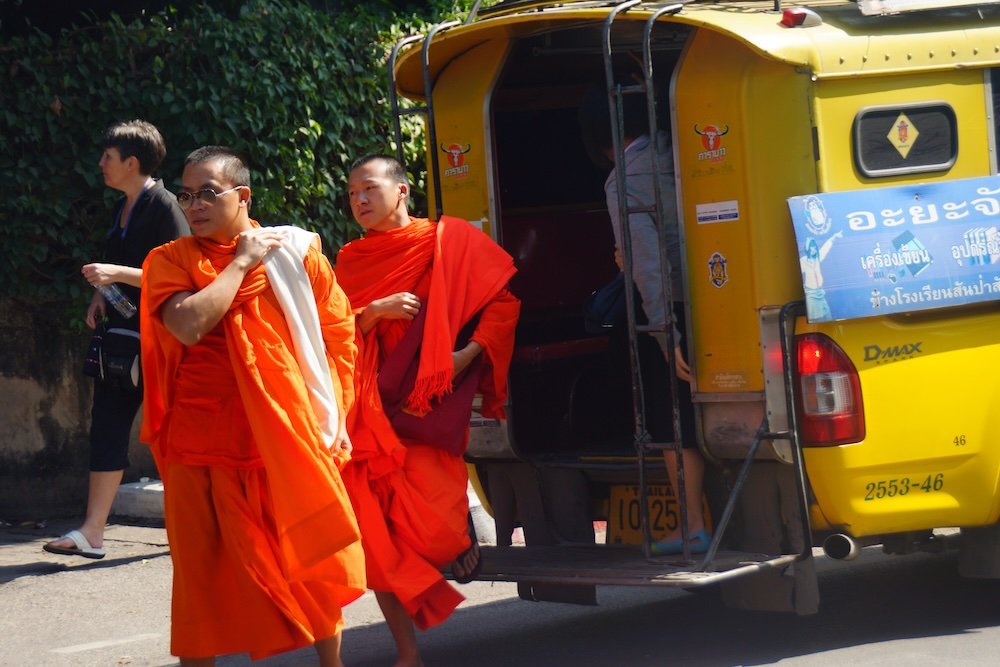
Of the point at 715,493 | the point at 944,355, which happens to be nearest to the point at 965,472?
the point at 944,355

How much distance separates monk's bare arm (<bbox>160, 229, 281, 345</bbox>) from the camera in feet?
15.5

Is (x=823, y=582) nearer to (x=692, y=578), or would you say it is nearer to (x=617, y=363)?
(x=617, y=363)

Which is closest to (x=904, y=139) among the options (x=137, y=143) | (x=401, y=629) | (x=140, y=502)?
(x=401, y=629)

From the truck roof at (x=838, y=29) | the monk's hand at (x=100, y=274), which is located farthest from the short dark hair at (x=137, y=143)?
the truck roof at (x=838, y=29)

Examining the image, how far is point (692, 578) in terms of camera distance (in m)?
5.14

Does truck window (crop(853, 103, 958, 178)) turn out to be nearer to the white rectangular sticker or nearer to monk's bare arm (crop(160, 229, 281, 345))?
the white rectangular sticker

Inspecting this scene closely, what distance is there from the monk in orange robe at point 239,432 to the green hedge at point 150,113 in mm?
3456

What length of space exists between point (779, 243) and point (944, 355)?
0.75 metres

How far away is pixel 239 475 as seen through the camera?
16.2 feet

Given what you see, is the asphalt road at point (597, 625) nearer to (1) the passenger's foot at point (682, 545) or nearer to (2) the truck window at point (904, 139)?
(1) the passenger's foot at point (682, 545)

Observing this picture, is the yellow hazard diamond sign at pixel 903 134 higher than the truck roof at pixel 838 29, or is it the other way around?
the truck roof at pixel 838 29

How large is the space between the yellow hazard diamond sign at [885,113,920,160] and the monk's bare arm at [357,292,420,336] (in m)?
1.78

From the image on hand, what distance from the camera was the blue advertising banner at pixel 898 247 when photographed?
522cm

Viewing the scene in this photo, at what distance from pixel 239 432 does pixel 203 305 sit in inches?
17.5
